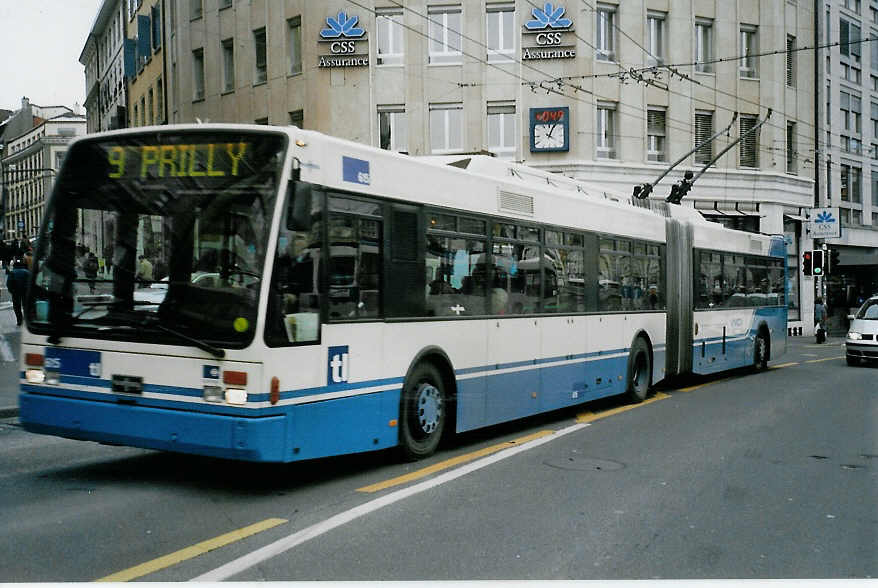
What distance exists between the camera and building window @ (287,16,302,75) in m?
31.2

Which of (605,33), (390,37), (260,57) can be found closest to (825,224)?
(605,33)

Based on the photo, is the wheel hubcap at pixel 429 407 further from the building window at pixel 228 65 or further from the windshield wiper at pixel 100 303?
the building window at pixel 228 65

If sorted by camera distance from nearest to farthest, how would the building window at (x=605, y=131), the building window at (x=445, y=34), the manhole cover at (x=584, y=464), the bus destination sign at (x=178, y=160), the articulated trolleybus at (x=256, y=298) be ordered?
1. the articulated trolleybus at (x=256, y=298)
2. the bus destination sign at (x=178, y=160)
3. the manhole cover at (x=584, y=464)
4. the building window at (x=445, y=34)
5. the building window at (x=605, y=131)

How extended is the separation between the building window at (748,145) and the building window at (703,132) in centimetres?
148

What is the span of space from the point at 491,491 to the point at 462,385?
1920 mm

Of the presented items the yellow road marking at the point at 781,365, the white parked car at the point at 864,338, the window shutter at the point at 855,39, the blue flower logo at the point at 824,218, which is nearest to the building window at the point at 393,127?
the yellow road marking at the point at 781,365

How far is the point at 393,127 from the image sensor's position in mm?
31141

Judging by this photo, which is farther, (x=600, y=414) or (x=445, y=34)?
(x=445, y=34)

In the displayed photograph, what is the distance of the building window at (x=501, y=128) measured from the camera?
102 feet

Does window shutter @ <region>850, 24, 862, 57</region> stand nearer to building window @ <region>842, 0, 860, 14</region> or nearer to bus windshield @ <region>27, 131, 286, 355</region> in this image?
building window @ <region>842, 0, 860, 14</region>

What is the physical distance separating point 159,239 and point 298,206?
1.07 meters

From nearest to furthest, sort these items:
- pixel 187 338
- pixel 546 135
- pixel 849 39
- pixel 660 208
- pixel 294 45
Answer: pixel 187 338 < pixel 660 208 < pixel 546 135 < pixel 294 45 < pixel 849 39

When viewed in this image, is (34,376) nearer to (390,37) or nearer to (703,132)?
(390,37)

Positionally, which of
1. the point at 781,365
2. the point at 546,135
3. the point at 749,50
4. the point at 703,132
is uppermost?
the point at 749,50
